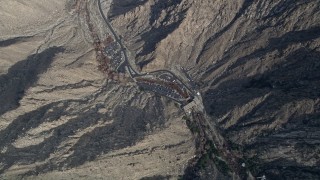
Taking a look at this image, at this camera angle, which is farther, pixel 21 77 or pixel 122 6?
pixel 122 6

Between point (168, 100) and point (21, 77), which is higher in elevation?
point (21, 77)

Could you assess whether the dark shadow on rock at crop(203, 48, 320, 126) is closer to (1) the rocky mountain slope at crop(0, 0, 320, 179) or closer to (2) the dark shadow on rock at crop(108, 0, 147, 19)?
(1) the rocky mountain slope at crop(0, 0, 320, 179)

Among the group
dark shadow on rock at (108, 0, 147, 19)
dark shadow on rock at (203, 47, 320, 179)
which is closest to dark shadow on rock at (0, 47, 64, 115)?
dark shadow on rock at (108, 0, 147, 19)

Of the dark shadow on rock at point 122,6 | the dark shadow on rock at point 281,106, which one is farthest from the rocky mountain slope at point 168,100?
the dark shadow on rock at point 122,6

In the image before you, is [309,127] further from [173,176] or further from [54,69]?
[54,69]

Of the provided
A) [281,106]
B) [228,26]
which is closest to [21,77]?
[228,26]

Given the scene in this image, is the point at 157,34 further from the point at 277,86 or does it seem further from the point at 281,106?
the point at 281,106
